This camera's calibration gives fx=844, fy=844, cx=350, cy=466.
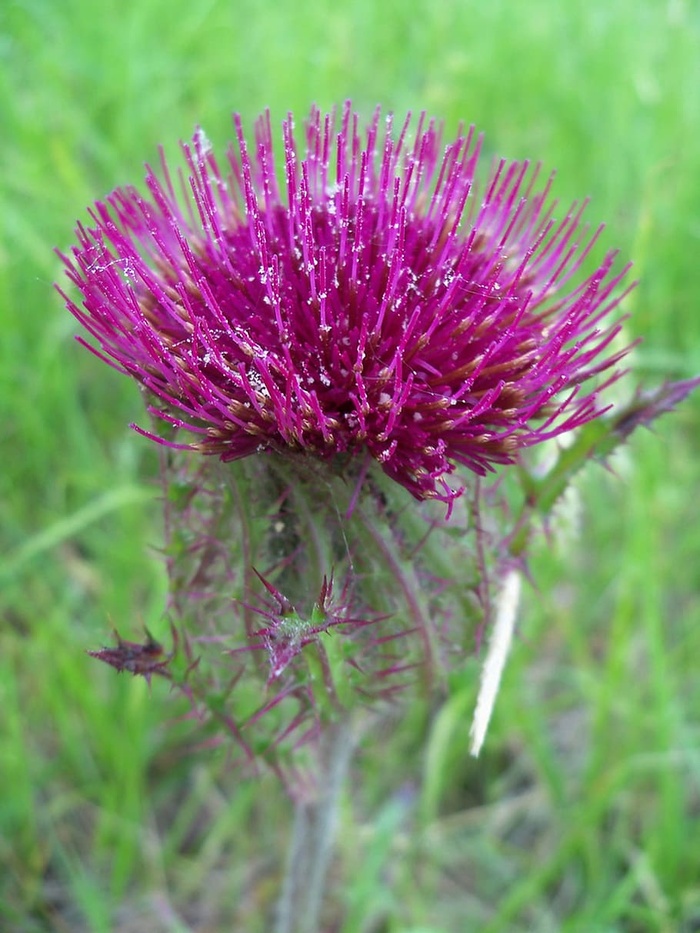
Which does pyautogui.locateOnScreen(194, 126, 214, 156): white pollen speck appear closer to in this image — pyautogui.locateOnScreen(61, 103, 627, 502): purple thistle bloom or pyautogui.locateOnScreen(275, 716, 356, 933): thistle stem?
pyautogui.locateOnScreen(61, 103, 627, 502): purple thistle bloom

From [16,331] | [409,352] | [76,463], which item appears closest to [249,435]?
[409,352]

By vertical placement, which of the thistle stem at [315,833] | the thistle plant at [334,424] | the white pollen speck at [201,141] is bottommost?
the thistle stem at [315,833]

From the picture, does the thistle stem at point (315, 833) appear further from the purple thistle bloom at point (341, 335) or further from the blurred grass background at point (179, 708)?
the purple thistle bloom at point (341, 335)

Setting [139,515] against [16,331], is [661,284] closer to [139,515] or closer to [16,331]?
[139,515]

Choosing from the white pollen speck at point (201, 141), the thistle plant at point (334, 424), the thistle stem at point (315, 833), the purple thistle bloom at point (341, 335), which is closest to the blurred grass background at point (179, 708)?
the thistle stem at point (315, 833)

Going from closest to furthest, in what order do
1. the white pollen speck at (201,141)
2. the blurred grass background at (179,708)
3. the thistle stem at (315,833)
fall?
the white pollen speck at (201,141), the thistle stem at (315,833), the blurred grass background at (179,708)

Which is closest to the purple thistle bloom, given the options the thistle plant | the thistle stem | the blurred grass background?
the thistle plant
